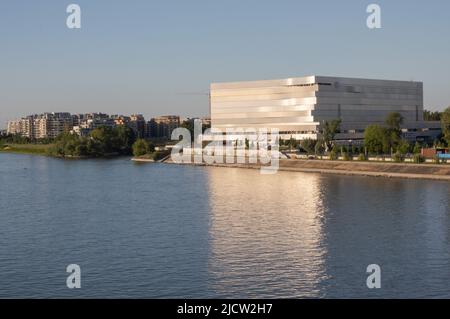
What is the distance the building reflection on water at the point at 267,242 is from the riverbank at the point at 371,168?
5.15 m

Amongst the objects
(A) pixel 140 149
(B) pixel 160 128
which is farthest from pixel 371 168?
(B) pixel 160 128

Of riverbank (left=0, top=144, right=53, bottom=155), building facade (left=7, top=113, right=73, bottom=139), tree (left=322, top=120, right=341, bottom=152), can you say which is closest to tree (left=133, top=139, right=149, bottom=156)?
riverbank (left=0, top=144, right=53, bottom=155)

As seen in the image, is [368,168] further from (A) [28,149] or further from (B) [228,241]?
(A) [28,149]

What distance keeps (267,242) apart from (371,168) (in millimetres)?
16144

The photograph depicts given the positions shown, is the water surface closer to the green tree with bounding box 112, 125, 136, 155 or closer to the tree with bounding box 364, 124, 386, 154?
the tree with bounding box 364, 124, 386, 154

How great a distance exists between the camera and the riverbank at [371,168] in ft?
80.5

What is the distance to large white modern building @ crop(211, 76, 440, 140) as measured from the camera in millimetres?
41688

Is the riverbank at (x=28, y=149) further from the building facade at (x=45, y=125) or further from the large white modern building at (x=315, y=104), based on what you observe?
the building facade at (x=45, y=125)

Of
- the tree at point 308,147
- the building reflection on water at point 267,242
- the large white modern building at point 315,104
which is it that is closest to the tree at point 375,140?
the tree at point 308,147

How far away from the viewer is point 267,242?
39.5 feet

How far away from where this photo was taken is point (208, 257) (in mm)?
10961

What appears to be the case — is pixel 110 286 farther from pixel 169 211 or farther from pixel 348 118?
pixel 348 118
